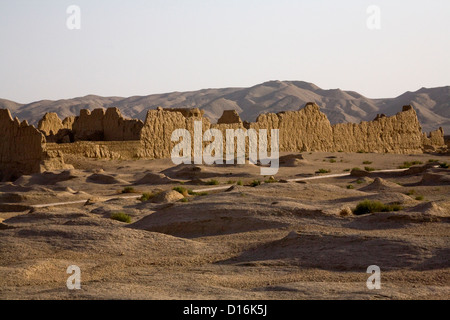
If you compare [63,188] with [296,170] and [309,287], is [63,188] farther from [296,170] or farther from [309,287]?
[309,287]

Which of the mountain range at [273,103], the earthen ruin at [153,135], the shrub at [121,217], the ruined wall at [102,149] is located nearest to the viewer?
the shrub at [121,217]

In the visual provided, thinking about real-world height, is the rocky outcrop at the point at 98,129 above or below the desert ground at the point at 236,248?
above

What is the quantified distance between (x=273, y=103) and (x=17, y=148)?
8599 centimetres

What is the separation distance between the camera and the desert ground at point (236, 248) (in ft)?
24.3

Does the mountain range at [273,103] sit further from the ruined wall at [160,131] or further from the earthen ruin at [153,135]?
the ruined wall at [160,131]

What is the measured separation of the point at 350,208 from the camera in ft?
46.6

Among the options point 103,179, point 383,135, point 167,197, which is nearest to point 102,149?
point 103,179

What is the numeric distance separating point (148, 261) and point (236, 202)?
486cm

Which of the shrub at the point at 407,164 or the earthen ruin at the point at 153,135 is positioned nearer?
the earthen ruin at the point at 153,135

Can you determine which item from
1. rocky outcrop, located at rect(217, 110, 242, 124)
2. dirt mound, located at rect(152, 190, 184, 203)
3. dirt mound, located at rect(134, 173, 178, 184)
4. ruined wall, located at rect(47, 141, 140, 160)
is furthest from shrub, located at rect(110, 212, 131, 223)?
rocky outcrop, located at rect(217, 110, 242, 124)

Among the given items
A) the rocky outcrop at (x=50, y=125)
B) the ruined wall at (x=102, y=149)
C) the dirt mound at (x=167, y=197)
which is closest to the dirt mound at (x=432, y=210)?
the dirt mound at (x=167, y=197)

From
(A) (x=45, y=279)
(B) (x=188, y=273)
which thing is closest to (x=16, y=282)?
(A) (x=45, y=279)

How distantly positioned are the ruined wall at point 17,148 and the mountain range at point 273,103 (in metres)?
69.0

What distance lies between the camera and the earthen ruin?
28.0 m
